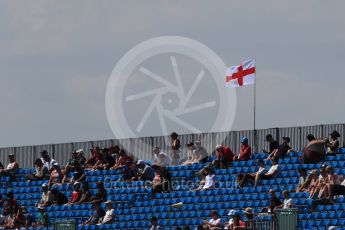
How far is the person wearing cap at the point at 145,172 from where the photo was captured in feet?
167

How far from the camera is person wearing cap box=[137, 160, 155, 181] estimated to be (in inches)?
2005

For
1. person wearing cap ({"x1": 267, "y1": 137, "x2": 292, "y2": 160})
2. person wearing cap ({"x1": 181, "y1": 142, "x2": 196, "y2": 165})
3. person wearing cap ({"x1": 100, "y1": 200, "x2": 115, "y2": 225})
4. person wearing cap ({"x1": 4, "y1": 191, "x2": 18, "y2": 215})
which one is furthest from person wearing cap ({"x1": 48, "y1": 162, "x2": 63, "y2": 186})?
person wearing cap ({"x1": 267, "y1": 137, "x2": 292, "y2": 160})

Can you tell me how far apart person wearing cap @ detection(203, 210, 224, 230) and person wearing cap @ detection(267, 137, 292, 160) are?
3.76 meters

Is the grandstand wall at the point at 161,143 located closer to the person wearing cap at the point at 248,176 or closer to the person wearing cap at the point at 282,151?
the person wearing cap at the point at 282,151

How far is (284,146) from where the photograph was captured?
159 feet

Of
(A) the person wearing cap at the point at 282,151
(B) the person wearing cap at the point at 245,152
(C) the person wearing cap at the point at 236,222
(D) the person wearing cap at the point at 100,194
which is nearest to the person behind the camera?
(C) the person wearing cap at the point at 236,222

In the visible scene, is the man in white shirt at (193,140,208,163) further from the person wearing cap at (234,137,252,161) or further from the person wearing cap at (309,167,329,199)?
the person wearing cap at (309,167,329,199)

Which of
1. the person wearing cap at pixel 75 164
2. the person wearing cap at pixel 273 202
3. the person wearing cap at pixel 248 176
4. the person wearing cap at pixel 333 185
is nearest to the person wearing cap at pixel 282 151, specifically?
the person wearing cap at pixel 248 176

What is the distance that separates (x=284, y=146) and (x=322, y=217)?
4.98 m

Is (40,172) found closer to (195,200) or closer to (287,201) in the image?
(195,200)

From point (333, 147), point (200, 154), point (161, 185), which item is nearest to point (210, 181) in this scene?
point (161, 185)

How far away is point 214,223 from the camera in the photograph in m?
44.5

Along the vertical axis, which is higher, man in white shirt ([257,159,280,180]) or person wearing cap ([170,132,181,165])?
person wearing cap ([170,132,181,165])

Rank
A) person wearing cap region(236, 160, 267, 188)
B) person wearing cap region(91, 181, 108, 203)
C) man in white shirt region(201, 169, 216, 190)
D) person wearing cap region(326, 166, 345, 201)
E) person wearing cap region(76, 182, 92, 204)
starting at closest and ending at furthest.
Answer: person wearing cap region(326, 166, 345, 201) < person wearing cap region(236, 160, 267, 188) < man in white shirt region(201, 169, 216, 190) < person wearing cap region(91, 181, 108, 203) < person wearing cap region(76, 182, 92, 204)
